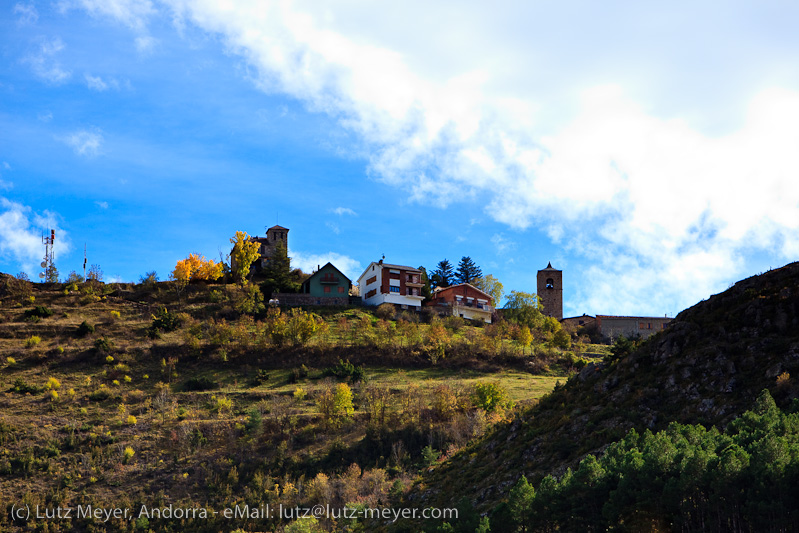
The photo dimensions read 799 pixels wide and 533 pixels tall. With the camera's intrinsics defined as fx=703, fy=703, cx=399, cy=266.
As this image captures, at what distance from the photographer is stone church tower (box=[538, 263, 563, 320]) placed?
109250mm

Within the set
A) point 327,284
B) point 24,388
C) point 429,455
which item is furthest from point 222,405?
point 327,284

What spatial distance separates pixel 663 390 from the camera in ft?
109

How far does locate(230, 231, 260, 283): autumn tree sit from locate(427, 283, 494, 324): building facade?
25.6 m

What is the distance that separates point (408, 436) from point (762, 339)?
26.1 meters

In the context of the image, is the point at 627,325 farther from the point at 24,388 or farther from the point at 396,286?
the point at 24,388

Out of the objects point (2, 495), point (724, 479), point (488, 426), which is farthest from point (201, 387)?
point (724, 479)

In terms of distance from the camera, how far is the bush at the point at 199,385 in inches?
2443

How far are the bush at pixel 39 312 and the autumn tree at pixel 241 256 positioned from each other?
24.8 m

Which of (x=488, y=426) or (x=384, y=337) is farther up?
(x=384, y=337)

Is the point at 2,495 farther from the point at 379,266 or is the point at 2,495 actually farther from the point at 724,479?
the point at 379,266

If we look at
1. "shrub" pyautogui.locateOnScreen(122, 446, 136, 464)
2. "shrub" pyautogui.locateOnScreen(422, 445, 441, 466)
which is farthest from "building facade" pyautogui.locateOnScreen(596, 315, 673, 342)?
"shrub" pyautogui.locateOnScreen(122, 446, 136, 464)

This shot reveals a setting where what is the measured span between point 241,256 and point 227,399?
40.9 m

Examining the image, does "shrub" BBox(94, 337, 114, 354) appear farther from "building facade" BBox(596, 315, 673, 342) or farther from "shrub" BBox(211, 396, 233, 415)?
"building facade" BBox(596, 315, 673, 342)

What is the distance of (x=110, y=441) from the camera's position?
51.8 m
